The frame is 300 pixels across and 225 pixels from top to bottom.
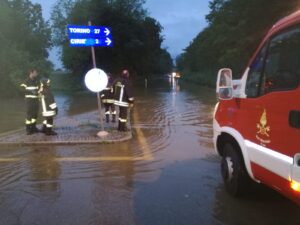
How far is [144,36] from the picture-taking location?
55.9 meters

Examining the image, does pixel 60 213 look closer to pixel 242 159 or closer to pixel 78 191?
pixel 78 191

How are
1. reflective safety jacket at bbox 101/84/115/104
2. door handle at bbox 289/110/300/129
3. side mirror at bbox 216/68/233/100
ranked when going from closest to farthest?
door handle at bbox 289/110/300/129 < side mirror at bbox 216/68/233/100 < reflective safety jacket at bbox 101/84/115/104

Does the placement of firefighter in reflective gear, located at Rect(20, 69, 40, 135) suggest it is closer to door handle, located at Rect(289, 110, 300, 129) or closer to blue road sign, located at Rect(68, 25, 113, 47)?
blue road sign, located at Rect(68, 25, 113, 47)

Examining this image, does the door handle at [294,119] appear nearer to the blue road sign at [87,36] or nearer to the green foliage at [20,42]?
the blue road sign at [87,36]

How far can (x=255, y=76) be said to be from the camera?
605 centimetres

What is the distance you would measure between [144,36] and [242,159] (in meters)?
50.2

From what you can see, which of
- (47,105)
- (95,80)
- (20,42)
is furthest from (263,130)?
(20,42)

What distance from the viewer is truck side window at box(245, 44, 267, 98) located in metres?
5.89

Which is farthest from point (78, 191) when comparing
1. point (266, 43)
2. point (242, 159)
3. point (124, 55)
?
point (124, 55)

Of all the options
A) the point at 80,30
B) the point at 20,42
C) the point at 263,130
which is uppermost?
the point at 20,42

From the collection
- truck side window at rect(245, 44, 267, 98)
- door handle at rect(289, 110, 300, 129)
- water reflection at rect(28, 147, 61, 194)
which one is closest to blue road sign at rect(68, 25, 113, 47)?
water reflection at rect(28, 147, 61, 194)

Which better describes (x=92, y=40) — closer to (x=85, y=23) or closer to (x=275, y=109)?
(x=275, y=109)

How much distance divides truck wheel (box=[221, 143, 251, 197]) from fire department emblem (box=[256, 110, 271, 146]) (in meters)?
0.94

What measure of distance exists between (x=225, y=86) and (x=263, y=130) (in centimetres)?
108
